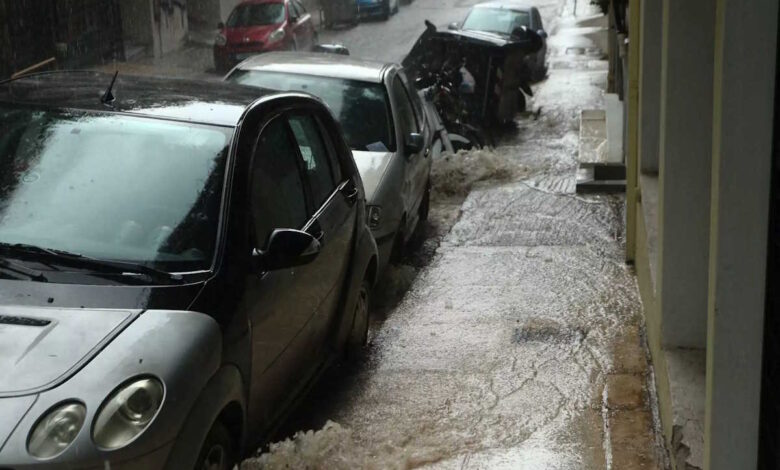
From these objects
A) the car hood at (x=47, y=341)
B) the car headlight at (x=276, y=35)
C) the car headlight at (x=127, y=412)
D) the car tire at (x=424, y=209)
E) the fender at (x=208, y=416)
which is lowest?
the car headlight at (x=276, y=35)

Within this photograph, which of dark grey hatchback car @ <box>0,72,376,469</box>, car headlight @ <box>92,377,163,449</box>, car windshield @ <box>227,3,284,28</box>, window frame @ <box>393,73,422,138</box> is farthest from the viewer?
car windshield @ <box>227,3,284,28</box>

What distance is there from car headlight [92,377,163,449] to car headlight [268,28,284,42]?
74.2ft

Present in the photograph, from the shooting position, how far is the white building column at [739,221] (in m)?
3.44

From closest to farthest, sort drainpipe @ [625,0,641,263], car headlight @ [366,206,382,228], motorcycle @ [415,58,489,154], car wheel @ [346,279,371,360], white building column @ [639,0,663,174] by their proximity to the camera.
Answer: car wheel @ [346,279,371,360] → white building column @ [639,0,663,174] → car headlight @ [366,206,382,228] → drainpipe @ [625,0,641,263] → motorcycle @ [415,58,489,154]

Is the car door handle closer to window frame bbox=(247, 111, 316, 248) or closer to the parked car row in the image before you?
the parked car row

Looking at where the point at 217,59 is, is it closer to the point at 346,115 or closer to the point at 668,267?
the point at 346,115

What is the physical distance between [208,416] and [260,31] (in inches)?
896

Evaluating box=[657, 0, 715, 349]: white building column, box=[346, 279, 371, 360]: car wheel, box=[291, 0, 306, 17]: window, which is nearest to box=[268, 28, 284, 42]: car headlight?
box=[291, 0, 306, 17]: window

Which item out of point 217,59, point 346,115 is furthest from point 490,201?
point 217,59

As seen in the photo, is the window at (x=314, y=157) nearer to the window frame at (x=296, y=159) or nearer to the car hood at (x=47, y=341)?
the window frame at (x=296, y=159)

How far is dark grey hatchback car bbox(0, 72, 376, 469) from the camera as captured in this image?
4.01m

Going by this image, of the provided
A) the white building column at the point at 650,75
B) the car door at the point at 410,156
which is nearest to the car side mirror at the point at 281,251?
the white building column at the point at 650,75

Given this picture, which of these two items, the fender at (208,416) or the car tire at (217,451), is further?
the car tire at (217,451)

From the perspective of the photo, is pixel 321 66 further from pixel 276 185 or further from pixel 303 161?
pixel 276 185
